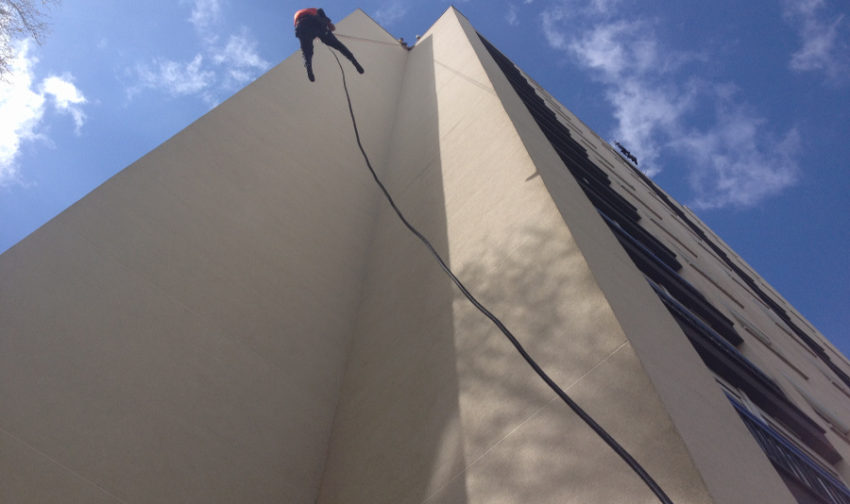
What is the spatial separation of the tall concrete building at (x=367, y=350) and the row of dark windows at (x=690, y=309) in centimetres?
3

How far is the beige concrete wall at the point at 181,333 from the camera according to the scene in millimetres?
2682

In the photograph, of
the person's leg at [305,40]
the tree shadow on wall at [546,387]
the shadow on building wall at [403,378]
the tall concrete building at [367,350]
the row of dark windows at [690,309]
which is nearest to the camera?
the tree shadow on wall at [546,387]

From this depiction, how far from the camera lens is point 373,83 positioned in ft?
31.1

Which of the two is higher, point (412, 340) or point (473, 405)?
point (412, 340)

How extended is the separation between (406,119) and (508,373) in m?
5.92

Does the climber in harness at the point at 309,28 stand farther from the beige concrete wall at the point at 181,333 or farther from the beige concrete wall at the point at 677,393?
the beige concrete wall at the point at 677,393

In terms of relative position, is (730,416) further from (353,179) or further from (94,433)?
(353,179)

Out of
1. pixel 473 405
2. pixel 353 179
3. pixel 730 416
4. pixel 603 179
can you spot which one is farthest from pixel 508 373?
pixel 603 179

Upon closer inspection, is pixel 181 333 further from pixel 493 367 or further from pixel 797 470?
pixel 797 470

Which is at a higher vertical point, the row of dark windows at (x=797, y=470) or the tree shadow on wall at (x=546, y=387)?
the row of dark windows at (x=797, y=470)

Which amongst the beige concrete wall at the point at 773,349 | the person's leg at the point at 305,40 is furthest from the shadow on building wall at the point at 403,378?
the beige concrete wall at the point at 773,349

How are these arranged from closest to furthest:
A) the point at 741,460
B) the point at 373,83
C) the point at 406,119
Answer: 1. the point at 741,460
2. the point at 406,119
3. the point at 373,83

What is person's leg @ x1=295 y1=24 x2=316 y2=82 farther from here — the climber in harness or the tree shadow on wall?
the tree shadow on wall

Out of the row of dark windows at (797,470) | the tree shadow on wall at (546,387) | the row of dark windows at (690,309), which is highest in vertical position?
the row of dark windows at (690,309)
